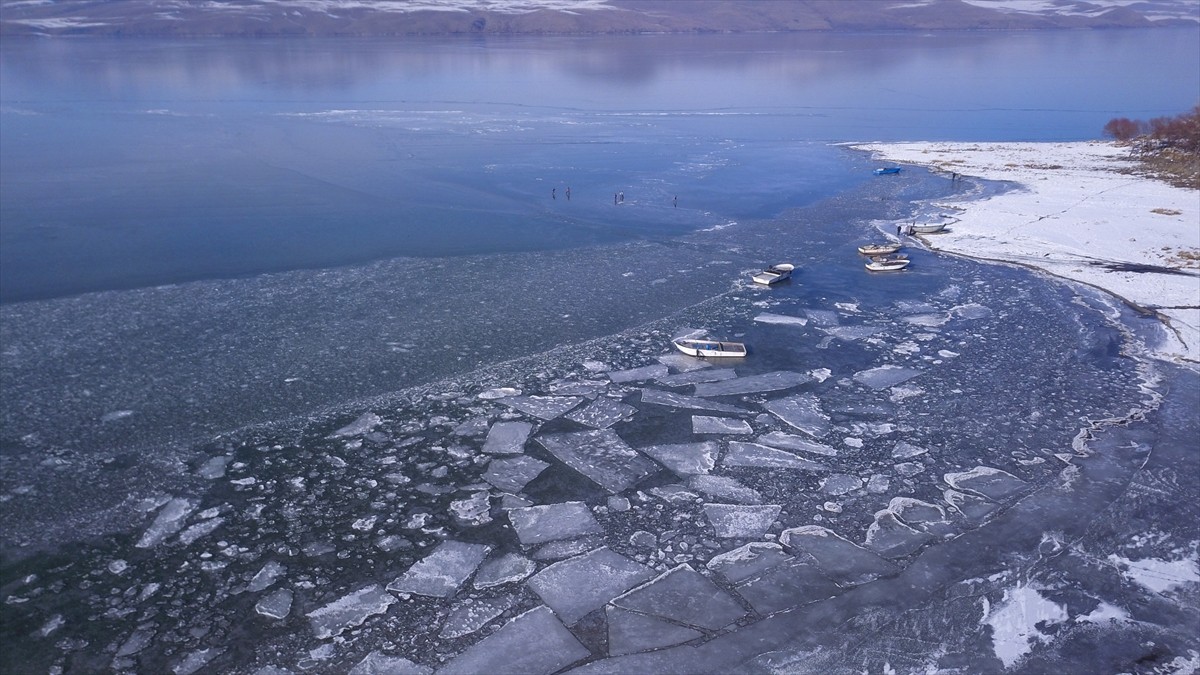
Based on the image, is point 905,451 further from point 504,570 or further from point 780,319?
point 504,570

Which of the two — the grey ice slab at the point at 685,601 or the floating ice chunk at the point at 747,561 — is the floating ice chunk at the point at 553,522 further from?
the floating ice chunk at the point at 747,561

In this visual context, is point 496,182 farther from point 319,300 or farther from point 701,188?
point 319,300

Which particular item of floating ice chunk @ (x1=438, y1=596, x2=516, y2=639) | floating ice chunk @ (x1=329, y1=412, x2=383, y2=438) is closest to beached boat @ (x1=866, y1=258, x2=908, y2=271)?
floating ice chunk @ (x1=329, y1=412, x2=383, y2=438)

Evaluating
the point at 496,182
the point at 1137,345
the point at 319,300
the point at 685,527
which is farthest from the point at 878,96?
the point at 685,527

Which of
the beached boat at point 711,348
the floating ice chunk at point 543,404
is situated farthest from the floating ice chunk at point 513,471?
the beached boat at point 711,348

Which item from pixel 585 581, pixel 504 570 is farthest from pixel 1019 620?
pixel 504 570

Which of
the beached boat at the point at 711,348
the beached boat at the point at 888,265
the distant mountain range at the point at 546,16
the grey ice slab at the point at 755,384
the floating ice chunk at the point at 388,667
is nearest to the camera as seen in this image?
the floating ice chunk at the point at 388,667
